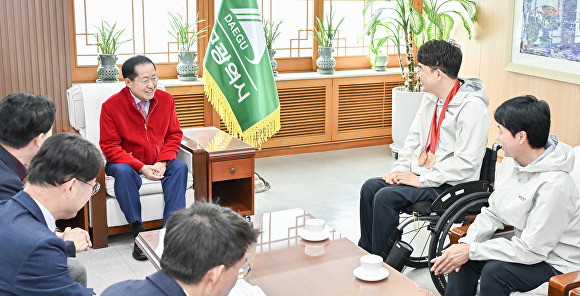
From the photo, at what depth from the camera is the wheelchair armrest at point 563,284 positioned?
87.8 inches

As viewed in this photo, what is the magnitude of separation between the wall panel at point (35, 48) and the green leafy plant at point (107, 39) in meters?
0.30

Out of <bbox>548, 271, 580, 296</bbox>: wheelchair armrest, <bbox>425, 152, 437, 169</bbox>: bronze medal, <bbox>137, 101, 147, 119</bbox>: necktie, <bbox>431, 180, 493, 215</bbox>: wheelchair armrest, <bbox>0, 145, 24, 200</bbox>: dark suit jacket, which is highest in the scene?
<bbox>137, 101, 147, 119</bbox>: necktie

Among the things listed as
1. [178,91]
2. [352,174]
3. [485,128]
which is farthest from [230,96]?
[485,128]

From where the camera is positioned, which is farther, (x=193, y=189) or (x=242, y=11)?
(x=242, y=11)

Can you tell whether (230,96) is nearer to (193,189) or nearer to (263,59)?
(263,59)

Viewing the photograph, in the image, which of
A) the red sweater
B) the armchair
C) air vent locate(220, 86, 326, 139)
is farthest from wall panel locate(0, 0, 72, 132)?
air vent locate(220, 86, 326, 139)

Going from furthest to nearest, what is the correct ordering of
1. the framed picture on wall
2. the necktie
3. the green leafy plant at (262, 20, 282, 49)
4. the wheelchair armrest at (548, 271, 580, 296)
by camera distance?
1. the green leafy plant at (262, 20, 282, 49)
2. the framed picture on wall
3. the necktie
4. the wheelchair armrest at (548, 271, 580, 296)

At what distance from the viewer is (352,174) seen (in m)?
5.30

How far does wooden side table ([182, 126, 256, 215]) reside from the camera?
3.92 m

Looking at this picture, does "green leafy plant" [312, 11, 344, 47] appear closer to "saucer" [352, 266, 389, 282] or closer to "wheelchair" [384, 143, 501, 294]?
"wheelchair" [384, 143, 501, 294]

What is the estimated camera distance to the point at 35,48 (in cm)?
466

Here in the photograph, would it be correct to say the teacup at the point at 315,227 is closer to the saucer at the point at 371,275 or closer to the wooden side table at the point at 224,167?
the saucer at the point at 371,275

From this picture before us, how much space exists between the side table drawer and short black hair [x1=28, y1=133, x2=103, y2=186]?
2.00m

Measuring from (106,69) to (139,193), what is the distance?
154cm
